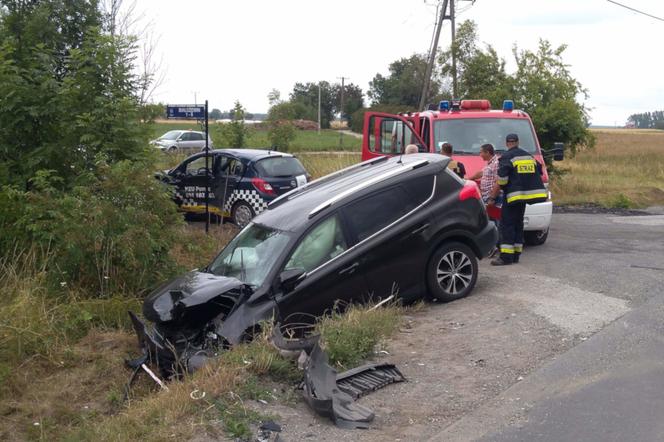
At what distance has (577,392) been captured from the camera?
5.80m

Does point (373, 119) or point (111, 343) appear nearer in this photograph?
point (111, 343)

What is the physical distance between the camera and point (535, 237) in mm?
12812

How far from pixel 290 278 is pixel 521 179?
175 inches

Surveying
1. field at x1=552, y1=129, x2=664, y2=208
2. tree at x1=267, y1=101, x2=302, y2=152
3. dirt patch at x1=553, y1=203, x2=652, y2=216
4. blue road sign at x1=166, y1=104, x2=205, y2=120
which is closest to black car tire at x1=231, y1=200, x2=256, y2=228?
blue road sign at x1=166, y1=104, x2=205, y2=120

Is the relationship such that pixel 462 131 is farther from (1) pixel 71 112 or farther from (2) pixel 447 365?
(2) pixel 447 365

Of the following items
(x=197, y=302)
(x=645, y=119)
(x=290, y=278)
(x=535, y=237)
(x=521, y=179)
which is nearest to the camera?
(x=197, y=302)

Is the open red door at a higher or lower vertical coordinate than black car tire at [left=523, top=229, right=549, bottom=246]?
higher

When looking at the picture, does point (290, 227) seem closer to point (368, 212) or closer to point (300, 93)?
point (368, 212)

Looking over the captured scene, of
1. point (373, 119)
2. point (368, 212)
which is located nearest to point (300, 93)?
point (373, 119)

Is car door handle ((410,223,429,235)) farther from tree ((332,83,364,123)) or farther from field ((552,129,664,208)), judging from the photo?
tree ((332,83,364,123))

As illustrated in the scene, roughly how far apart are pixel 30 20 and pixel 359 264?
7.87 m

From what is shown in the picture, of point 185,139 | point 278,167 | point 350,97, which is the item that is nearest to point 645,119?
point 350,97

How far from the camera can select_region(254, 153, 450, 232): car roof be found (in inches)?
327

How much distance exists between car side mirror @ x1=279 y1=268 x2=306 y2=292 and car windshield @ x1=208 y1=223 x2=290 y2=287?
0.71 ft
